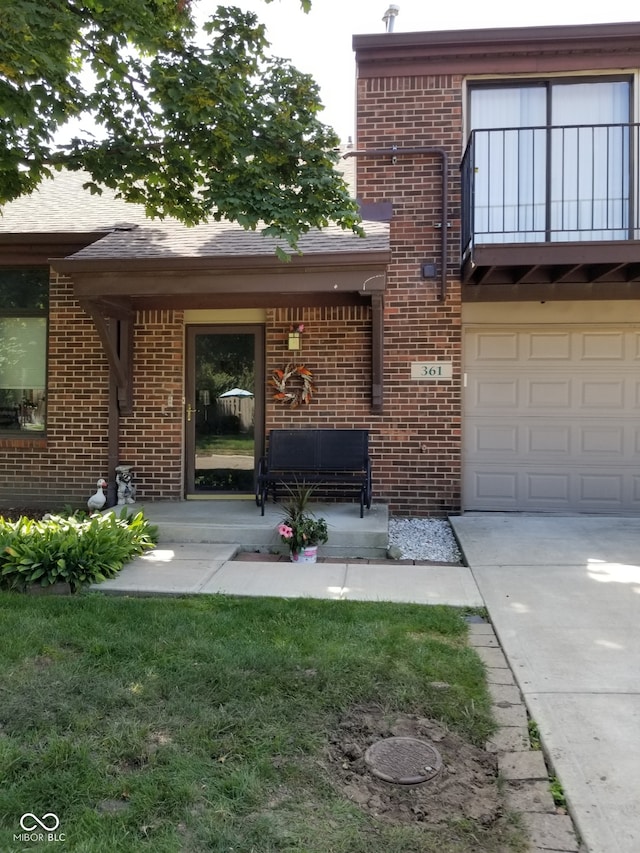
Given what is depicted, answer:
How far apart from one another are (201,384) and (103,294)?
5.65 feet

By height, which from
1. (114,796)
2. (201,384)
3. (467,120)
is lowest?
(114,796)

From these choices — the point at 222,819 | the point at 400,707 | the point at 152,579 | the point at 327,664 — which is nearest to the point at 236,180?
the point at 152,579

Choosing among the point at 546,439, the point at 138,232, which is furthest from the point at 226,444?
the point at 546,439

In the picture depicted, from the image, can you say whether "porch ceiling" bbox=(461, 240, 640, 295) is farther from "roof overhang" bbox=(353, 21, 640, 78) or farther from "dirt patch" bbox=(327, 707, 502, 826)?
"dirt patch" bbox=(327, 707, 502, 826)

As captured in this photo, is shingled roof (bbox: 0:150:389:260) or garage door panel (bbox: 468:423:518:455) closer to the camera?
shingled roof (bbox: 0:150:389:260)

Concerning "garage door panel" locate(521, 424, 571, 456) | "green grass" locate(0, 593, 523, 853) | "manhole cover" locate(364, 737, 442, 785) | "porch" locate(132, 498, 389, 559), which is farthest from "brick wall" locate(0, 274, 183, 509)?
"manhole cover" locate(364, 737, 442, 785)

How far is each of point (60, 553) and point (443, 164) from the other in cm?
598

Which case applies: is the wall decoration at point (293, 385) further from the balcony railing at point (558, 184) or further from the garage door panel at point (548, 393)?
the garage door panel at point (548, 393)

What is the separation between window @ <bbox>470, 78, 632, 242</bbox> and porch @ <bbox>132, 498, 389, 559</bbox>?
3657 millimetres

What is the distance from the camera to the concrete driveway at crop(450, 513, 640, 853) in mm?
2303

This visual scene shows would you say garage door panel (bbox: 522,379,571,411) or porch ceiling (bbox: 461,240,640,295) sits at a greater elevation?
porch ceiling (bbox: 461,240,640,295)

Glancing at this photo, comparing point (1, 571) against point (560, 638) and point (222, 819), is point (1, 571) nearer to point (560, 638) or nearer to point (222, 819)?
point (222, 819)

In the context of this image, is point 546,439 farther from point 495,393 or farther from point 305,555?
point 305,555

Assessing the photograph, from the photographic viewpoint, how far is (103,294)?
655cm
